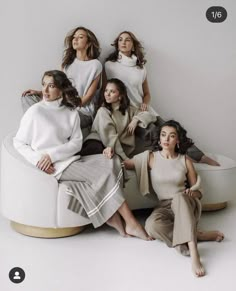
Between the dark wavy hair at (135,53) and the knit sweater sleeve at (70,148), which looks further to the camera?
the dark wavy hair at (135,53)

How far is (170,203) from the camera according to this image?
2.86m

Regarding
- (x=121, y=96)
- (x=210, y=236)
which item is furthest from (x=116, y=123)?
(x=210, y=236)

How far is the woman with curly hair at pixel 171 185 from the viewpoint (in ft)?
8.82

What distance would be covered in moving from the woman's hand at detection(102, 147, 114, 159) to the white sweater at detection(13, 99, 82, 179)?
14 cm

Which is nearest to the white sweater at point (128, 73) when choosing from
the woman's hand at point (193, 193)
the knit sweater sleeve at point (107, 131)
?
the knit sweater sleeve at point (107, 131)

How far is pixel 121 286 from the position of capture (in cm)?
232

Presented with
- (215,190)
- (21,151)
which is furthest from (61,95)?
(215,190)

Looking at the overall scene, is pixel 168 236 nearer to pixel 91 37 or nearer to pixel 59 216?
pixel 59 216

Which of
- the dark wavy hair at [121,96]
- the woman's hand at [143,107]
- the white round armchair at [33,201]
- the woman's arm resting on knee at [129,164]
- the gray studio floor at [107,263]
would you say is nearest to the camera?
the gray studio floor at [107,263]

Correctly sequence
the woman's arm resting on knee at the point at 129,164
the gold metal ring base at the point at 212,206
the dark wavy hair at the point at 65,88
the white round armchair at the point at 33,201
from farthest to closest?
the gold metal ring base at the point at 212,206, the woman's arm resting on knee at the point at 129,164, the dark wavy hair at the point at 65,88, the white round armchair at the point at 33,201

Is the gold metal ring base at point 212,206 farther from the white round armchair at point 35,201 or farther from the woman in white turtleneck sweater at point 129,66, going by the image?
the white round armchair at point 35,201

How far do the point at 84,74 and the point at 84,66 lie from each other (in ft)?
0.17

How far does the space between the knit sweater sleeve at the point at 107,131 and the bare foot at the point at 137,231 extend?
1.37ft

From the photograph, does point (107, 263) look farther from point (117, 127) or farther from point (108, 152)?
point (117, 127)
